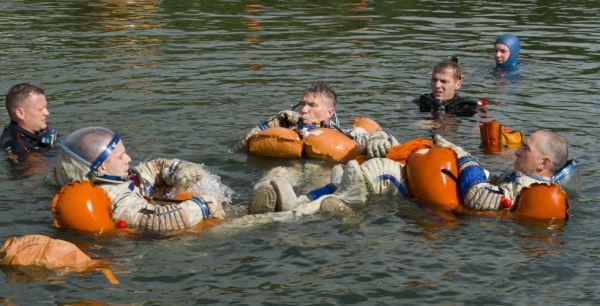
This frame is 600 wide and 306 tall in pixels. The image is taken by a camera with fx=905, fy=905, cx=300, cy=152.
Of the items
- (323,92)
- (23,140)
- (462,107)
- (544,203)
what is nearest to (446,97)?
(462,107)

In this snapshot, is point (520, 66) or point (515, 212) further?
point (520, 66)

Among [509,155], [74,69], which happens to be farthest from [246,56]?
[509,155]

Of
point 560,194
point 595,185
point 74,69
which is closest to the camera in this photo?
point 560,194

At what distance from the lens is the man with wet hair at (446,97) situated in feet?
47.5

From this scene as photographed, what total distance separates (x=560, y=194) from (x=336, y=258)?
8.32 feet

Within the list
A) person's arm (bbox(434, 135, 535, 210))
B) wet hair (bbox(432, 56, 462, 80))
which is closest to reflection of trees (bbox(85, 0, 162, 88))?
wet hair (bbox(432, 56, 462, 80))

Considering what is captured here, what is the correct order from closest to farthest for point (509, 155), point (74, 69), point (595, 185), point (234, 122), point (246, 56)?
1. point (595, 185)
2. point (509, 155)
3. point (234, 122)
4. point (74, 69)
5. point (246, 56)

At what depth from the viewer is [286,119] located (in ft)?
41.2

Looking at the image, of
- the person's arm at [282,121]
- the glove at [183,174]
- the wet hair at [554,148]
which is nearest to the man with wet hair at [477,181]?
the wet hair at [554,148]

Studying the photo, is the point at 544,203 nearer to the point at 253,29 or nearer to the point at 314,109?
the point at 314,109

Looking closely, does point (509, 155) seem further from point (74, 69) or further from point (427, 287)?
point (74, 69)

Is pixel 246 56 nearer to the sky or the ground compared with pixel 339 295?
nearer to the sky

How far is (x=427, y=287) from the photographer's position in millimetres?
7535

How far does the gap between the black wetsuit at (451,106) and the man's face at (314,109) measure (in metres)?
2.96
